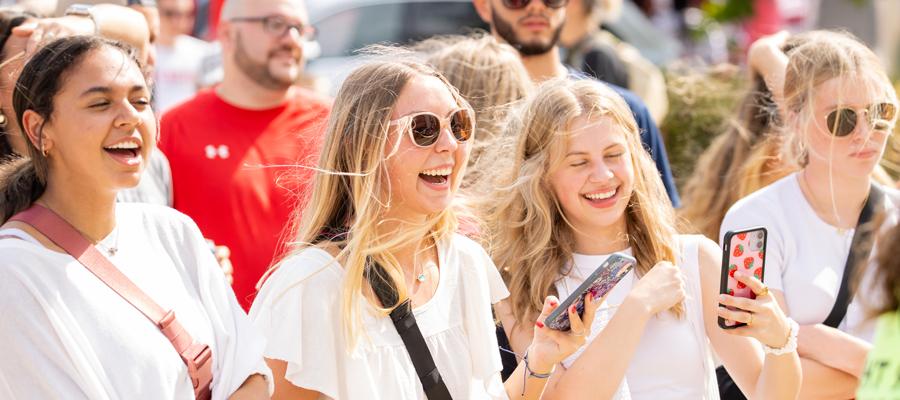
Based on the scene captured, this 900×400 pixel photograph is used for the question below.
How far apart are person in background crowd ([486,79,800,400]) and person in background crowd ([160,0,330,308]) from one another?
4.36ft

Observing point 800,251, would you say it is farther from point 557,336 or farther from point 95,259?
point 95,259

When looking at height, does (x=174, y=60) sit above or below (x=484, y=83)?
below

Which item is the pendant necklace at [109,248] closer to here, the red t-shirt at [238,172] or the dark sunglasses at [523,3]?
the red t-shirt at [238,172]

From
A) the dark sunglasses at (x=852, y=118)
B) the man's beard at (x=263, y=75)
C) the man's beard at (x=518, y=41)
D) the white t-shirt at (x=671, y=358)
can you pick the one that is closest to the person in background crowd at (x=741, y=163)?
the dark sunglasses at (x=852, y=118)

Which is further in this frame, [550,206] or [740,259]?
[550,206]

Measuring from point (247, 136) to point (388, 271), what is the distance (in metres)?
2.30

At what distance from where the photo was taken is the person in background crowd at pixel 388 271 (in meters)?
2.82

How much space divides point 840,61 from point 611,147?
0.99m

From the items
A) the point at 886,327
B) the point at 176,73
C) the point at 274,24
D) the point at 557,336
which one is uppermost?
the point at 274,24

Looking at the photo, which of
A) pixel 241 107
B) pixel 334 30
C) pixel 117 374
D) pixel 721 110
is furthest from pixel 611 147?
pixel 334 30

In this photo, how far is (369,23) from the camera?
979 cm

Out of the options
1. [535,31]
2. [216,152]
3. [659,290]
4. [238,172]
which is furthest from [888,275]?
[216,152]

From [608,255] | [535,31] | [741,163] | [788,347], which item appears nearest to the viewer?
[788,347]

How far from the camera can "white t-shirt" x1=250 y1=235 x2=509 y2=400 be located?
280 centimetres
